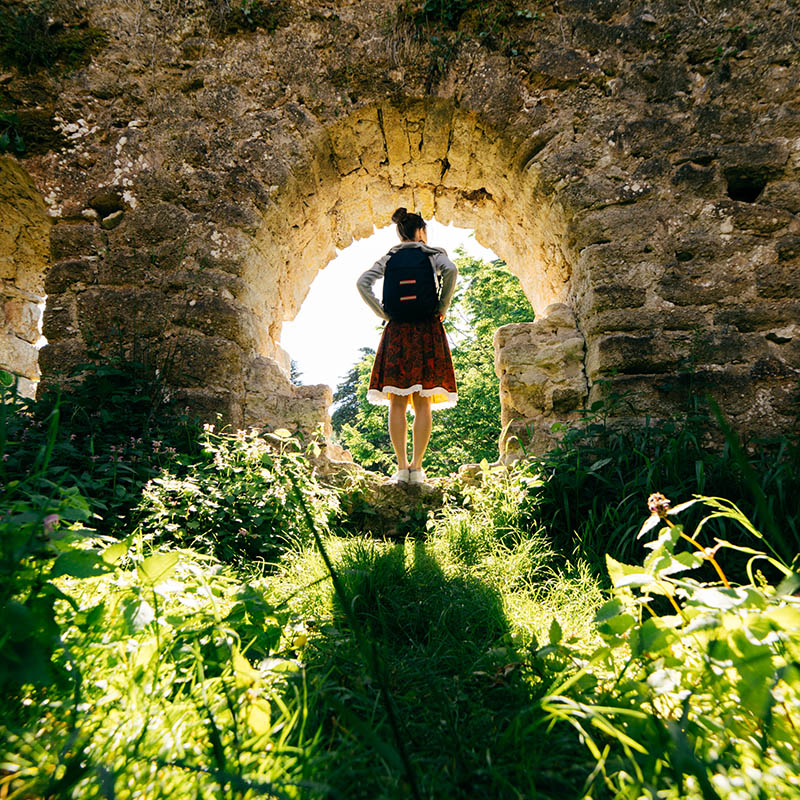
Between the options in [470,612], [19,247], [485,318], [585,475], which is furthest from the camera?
[485,318]

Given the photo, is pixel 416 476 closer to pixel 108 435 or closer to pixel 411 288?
pixel 411 288

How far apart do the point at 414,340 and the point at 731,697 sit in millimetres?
2657

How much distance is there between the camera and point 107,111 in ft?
10.7

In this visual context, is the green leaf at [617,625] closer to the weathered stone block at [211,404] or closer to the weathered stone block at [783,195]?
the weathered stone block at [211,404]

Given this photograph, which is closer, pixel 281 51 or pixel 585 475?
pixel 585 475

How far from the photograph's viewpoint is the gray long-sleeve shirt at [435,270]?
10.8ft

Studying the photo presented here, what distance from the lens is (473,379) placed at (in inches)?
385

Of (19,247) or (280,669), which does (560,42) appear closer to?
(280,669)

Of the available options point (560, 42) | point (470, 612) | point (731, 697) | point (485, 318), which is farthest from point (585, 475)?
point (485, 318)

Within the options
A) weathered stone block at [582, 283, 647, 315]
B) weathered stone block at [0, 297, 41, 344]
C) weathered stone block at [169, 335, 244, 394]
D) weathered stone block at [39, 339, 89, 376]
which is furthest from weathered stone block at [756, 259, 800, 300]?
weathered stone block at [0, 297, 41, 344]

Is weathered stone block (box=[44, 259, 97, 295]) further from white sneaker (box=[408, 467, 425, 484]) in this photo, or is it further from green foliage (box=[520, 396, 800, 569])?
green foliage (box=[520, 396, 800, 569])

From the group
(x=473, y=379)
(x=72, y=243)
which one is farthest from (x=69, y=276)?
(x=473, y=379)

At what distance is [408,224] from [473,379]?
6.51 metres

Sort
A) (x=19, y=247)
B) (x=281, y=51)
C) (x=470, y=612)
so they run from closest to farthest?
(x=470, y=612)
(x=281, y=51)
(x=19, y=247)
